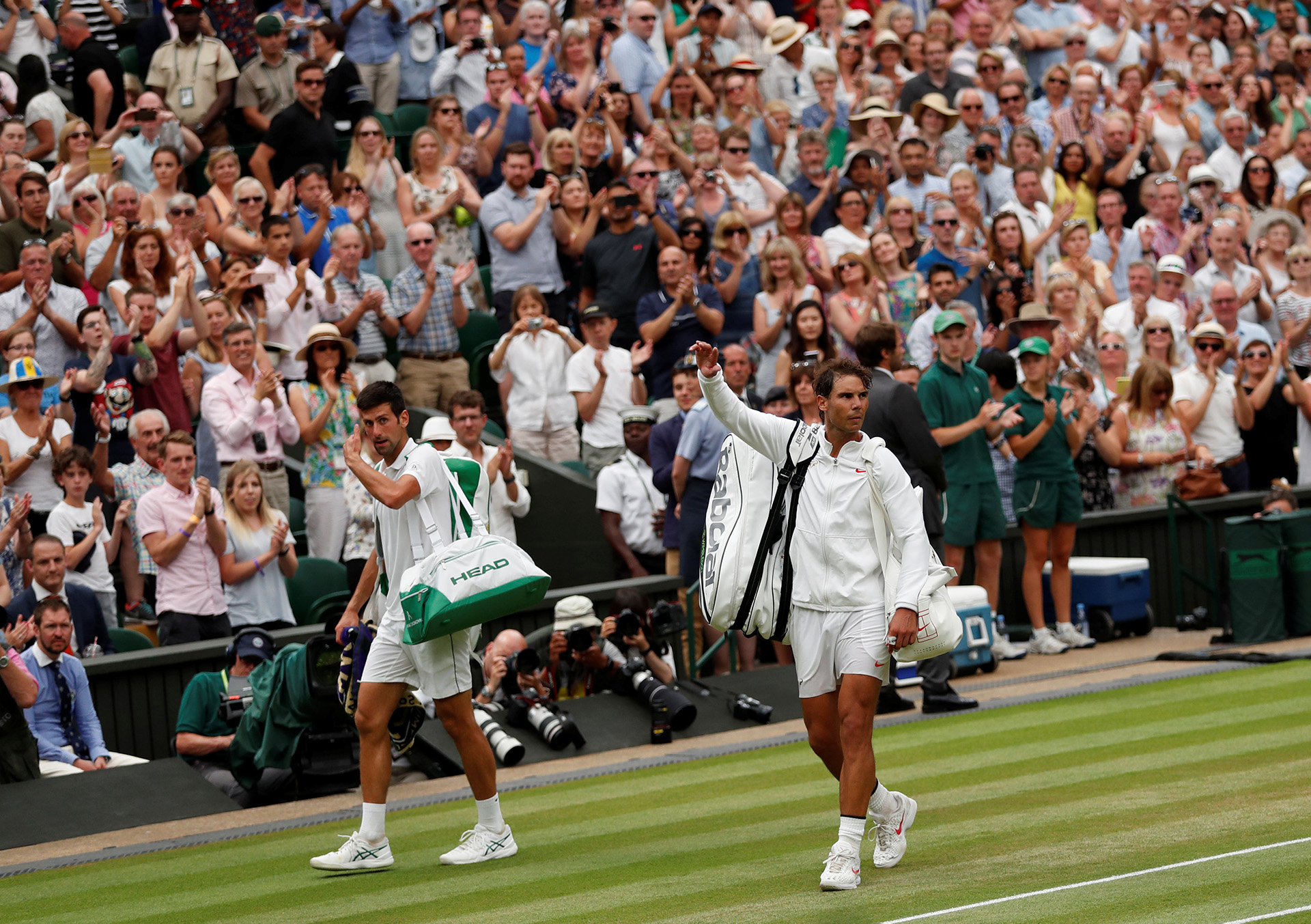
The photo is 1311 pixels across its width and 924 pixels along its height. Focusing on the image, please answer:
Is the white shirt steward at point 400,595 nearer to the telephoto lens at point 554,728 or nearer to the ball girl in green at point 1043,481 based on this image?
the telephoto lens at point 554,728

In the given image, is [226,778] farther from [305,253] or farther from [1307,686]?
[1307,686]

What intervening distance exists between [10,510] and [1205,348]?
33.5ft

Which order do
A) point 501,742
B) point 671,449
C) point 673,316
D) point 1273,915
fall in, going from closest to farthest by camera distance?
point 1273,915
point 501,742
point 671,449
point 673,316

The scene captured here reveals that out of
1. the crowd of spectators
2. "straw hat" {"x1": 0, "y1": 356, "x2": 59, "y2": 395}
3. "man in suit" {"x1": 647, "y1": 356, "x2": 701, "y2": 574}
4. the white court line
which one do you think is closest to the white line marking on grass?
the white court line

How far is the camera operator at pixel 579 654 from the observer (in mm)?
11719

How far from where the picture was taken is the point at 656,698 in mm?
11594

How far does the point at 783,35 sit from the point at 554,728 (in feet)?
32.8

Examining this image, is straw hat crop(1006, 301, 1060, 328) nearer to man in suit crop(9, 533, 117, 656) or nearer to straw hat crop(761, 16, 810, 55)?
straw hat crop(761, 16, 810, 55)

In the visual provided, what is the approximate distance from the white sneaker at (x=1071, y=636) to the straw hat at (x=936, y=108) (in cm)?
624

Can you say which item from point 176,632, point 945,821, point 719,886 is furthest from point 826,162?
point 719,886

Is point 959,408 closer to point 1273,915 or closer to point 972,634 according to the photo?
point 972,634

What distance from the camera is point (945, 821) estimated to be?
8164mm

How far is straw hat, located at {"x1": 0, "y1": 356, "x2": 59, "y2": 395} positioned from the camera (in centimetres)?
1194

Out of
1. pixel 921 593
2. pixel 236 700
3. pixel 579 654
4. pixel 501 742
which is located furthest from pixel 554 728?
pixel 921 593
